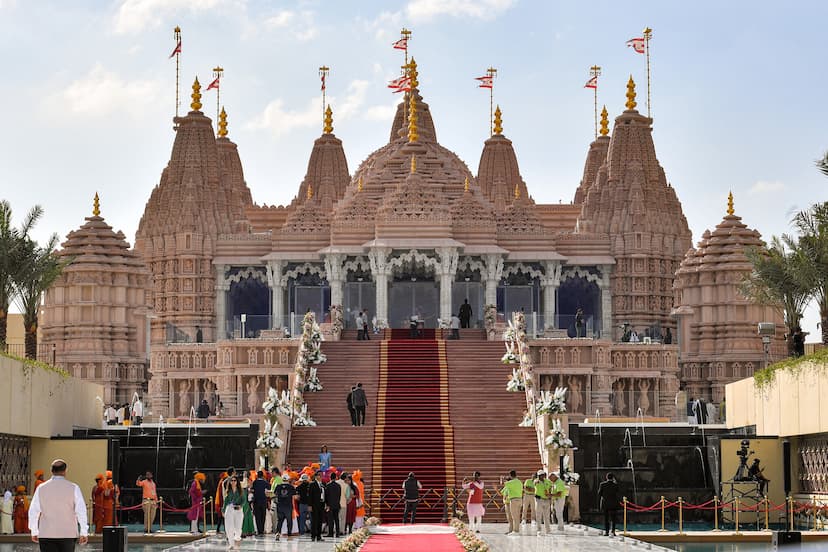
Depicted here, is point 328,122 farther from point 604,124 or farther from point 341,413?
point 341,413

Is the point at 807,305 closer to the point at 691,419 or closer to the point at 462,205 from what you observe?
the point at 691,419

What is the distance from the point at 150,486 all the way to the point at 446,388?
57.0 feet

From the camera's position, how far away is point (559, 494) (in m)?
40.4

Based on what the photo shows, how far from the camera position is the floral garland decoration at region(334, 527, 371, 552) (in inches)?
1317

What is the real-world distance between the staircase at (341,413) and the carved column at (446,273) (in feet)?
30.4

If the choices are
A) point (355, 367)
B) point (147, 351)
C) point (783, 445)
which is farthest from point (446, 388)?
point (147, 351)

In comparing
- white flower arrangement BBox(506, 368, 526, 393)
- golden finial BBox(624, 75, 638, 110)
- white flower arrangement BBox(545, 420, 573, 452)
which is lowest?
white flower arrangement BBox(545, 420, 573, 452)

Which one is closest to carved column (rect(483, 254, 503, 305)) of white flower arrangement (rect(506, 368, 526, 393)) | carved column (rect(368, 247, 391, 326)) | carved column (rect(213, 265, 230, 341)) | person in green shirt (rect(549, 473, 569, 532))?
carved column (rect(368, 247, 391, 326))

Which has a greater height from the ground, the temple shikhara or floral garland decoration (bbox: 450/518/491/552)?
the temple shikhara

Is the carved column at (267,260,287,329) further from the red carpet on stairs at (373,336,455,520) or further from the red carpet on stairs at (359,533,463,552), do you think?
the red carpet on stairs at (359,533,463,552)

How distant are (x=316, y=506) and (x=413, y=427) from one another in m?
13.7

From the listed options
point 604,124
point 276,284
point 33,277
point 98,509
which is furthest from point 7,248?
point 604,124

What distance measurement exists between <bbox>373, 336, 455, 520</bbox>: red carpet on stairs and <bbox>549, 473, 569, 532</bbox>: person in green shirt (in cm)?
525

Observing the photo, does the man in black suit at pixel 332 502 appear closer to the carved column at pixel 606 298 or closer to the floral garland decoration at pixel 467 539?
the floral garland decoration at pixel 467 539
